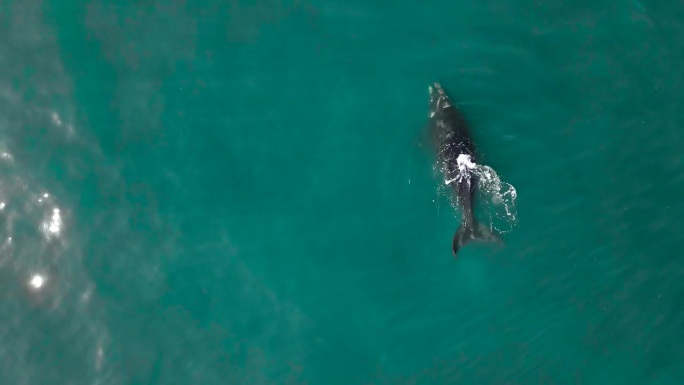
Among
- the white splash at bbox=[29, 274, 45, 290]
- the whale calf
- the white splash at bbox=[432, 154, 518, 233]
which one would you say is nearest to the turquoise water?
the white splash at bbox=[29, 274, 45, 290]

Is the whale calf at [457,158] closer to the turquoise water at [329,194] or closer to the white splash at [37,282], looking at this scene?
the turquoise water at [329,194]

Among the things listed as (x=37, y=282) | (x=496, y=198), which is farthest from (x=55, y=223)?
(x=496, y=198)

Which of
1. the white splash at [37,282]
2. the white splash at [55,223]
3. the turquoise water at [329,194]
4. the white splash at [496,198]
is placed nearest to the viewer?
the white splash at [37,282]

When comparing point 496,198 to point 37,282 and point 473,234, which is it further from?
point 37,282

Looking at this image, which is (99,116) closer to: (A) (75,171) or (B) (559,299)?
(A) (75,171)

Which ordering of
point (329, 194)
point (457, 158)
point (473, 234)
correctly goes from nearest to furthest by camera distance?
point (473, 234) < point (457, 158) < point (329, 194)

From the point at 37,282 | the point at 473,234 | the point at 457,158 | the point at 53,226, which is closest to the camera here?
the point at 37,282

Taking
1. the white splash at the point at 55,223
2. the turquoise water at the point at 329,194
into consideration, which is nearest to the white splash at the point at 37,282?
the turquoise water at the point at 329,194

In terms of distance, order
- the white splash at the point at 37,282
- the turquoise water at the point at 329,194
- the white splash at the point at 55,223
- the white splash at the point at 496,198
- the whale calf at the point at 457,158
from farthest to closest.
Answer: the white splash at the point at 496,198, the whale calf at the point at 457,158, the white splash at the point at 55,223, the turquoise water at the point at 329,194, the white splash at the point at 37,282
